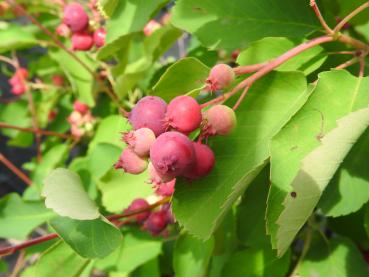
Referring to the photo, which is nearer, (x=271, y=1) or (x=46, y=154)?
(x=271, y=1)

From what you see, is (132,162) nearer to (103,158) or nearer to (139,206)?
(139,206)

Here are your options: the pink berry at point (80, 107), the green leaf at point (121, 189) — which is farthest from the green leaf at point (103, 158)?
the pink berry at point (80, 107)

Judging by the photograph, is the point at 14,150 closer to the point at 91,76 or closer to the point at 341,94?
the point at 91,76

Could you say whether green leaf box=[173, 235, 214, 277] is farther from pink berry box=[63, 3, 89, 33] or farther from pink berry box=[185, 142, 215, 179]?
pink berry box=[63, 3, 89, 33]

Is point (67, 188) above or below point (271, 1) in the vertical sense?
below

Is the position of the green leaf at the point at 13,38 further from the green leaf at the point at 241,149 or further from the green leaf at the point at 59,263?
the green leaf at the point at 241,149

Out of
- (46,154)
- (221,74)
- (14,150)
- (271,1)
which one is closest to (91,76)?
(46,154)

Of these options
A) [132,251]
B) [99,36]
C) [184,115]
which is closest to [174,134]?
[184,115]

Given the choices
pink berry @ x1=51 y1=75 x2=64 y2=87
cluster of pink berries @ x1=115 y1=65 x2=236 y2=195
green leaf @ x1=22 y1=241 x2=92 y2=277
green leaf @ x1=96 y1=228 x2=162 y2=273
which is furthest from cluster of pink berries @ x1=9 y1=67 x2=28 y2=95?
cluster of pink berries @ x1=115 y1=65 x2=236 y2=195
